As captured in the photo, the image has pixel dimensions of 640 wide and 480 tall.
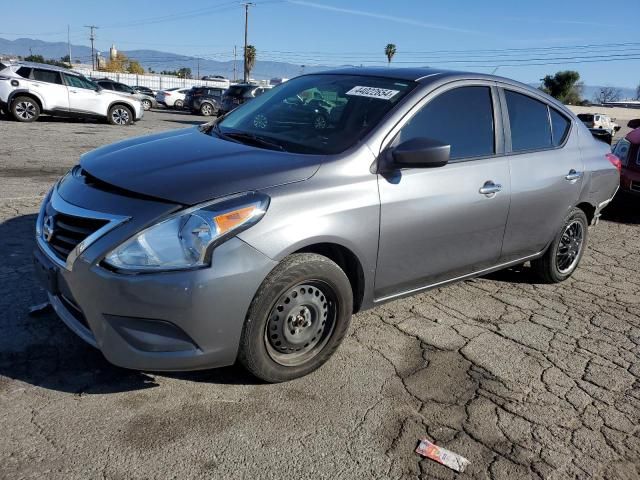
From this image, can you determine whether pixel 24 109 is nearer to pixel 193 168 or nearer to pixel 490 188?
pixel 193 168

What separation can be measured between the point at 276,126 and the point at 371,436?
2027 millimetres

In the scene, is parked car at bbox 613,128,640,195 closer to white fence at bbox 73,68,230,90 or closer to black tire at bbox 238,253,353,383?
black tire at bbox 238,253,353,383

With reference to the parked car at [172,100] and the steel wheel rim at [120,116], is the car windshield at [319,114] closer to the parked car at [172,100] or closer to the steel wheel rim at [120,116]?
the steel wheel rim at [120,116]

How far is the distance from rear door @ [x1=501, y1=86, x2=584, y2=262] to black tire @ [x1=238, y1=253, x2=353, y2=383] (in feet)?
5.47

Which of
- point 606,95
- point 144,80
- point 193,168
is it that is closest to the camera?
point 193,168

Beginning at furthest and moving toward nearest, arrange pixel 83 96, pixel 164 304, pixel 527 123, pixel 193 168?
pixel 83 96 < pixel 527 123 < pixel 193 168 < pixel 164 304

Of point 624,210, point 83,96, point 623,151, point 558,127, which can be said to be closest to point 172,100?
point 83,96

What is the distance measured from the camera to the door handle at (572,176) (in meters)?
4.48

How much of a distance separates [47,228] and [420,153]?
2046 millimetres

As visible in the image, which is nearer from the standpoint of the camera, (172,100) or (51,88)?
(51,88)

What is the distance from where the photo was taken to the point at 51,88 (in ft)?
50.5

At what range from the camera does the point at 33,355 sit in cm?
306

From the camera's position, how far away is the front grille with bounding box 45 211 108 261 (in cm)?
261

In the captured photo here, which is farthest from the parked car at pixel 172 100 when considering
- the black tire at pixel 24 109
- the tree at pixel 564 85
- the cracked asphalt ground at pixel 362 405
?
the tree at pixel 564 85
